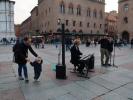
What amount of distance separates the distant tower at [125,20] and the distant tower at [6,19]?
2902 centimetres

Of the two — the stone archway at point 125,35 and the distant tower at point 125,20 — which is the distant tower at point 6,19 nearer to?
the distant tower at point 125,20

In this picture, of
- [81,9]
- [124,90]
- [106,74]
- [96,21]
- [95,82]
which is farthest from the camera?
[96,21]

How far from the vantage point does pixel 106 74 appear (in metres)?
10.8

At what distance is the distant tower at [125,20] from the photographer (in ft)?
197

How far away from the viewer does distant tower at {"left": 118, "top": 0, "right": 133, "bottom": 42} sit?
60.0m

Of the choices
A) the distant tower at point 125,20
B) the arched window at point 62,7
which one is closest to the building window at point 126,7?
the distant tower at point 125,20

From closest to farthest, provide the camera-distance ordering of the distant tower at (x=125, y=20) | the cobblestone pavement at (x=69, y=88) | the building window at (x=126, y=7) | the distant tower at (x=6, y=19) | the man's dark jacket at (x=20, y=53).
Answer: the cobblestone pavement at (x=69, y=88) < the man's dark jacket at (x=20, y=53) < the distant tower at (x=6, y=19) < the distant tower at (x=125, y=20) < the building window at (x=126, y=7)

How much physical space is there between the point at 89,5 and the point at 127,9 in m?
11.6

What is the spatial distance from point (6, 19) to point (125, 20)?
31.0 meters

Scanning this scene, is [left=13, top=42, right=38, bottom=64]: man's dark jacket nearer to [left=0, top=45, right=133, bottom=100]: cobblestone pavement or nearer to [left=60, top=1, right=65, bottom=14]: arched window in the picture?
[left=0, top=45, right=133, bottom=100]: cobblestone pavement

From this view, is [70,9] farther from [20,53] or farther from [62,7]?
[20,53]

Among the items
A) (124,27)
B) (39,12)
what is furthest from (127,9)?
(39,12)

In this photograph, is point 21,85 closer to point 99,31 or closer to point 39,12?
point 99,31

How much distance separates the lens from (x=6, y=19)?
173 ft
